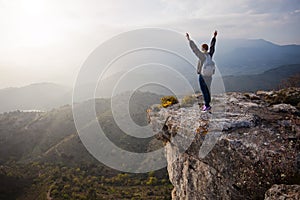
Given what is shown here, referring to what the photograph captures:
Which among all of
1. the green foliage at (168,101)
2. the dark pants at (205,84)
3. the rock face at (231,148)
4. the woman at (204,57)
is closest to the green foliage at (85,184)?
the green foliage at (168,101)

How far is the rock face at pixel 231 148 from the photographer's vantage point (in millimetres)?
6953

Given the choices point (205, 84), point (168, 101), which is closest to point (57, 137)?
point (168, 101)

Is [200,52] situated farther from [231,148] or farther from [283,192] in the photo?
[283,192]

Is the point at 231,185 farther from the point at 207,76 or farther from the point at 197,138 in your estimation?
the point at 207,76

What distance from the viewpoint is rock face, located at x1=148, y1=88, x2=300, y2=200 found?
22.8 feet

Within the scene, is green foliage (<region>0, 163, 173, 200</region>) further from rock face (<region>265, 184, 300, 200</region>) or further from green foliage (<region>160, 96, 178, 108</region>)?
rock face (<region>265, 184, 300, 200</region>)

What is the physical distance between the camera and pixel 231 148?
25.5 feet

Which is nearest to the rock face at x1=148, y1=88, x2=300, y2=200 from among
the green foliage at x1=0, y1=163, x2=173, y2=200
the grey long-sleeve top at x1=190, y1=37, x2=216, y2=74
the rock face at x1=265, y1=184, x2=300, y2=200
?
the rock face at x1=265, y1=184, x2=300, y2=200

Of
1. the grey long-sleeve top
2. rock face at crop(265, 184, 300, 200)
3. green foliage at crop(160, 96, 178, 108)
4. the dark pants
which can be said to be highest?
the grey long-sleeve top

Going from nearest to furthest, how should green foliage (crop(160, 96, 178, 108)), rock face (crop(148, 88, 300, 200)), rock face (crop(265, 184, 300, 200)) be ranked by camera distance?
rock face (crop(265, 184, 300, 200)) → rock face (crop(148, 88, 300, 200)) → green foliage (crop(160, 96, 178, 108))

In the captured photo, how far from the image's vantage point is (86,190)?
2355 inches

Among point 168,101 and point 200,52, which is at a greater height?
point 200,52

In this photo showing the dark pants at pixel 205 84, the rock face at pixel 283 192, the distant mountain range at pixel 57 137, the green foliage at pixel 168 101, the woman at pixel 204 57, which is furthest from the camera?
the distant mountain range at pixel 57 137

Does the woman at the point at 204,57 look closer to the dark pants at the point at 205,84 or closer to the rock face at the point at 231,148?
the dark pants at the point at 205,84
